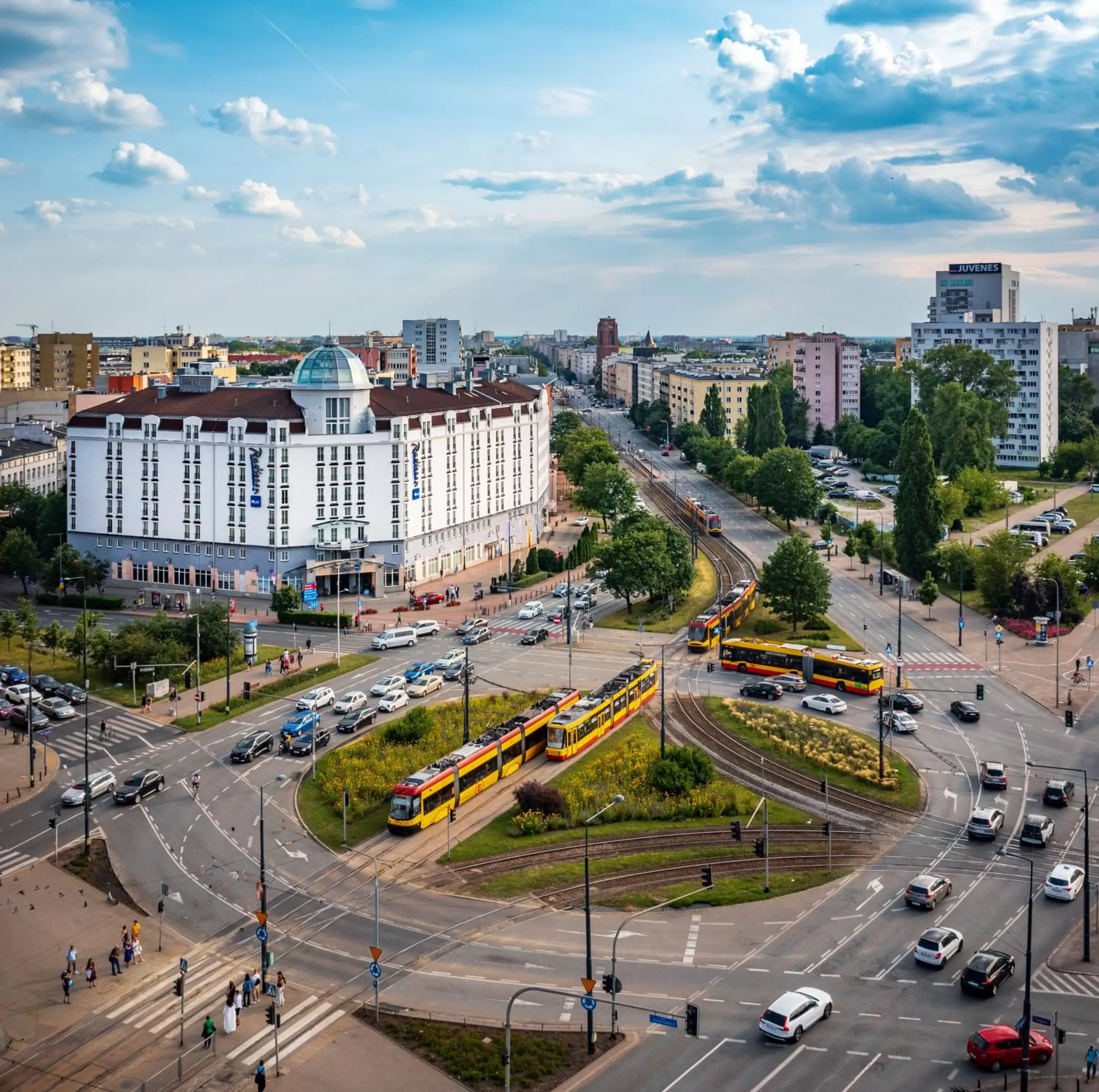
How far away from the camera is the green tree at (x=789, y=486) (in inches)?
5522

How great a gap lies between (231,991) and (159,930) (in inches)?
336

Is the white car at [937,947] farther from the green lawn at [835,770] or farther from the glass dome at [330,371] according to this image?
the glass dome at [330,371]

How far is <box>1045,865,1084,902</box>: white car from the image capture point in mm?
49125

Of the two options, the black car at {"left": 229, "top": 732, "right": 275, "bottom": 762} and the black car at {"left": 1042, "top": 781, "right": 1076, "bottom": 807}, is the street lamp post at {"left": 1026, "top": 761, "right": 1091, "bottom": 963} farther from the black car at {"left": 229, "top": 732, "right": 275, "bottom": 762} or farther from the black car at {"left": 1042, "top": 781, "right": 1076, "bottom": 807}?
the black car at {"left": 229, "top": 732, "right": 275, "bottom": 762}

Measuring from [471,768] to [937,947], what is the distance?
79.8 feet

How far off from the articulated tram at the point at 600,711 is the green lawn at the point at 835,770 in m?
4.95

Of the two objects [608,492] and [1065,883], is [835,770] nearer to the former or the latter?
[1065,883]

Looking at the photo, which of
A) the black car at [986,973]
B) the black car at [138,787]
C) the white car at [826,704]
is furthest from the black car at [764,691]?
the black car at [138,787]

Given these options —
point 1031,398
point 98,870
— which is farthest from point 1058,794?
point 1031,398

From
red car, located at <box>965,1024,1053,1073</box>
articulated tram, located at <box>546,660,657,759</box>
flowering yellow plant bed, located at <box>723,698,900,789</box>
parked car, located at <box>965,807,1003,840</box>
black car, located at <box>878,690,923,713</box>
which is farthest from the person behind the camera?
black car, located at <box>878,690,923,713</box>

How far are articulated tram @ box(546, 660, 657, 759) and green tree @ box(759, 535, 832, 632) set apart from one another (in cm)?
1840

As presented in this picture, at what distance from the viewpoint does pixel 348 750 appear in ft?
217

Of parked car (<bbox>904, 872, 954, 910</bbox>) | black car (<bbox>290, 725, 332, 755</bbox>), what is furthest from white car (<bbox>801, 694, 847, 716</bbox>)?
black car (<bbox>290, 725, 332, 755</bbox>)

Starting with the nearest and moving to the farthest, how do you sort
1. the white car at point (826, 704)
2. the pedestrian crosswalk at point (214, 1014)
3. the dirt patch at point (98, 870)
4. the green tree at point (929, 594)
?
1. the pedestrian crosswalk at point (214, 1014)
2. the dirt patch at point (98, 870)
3. the white car at point (826, 704)
4. the green tree at point (929, 594)
